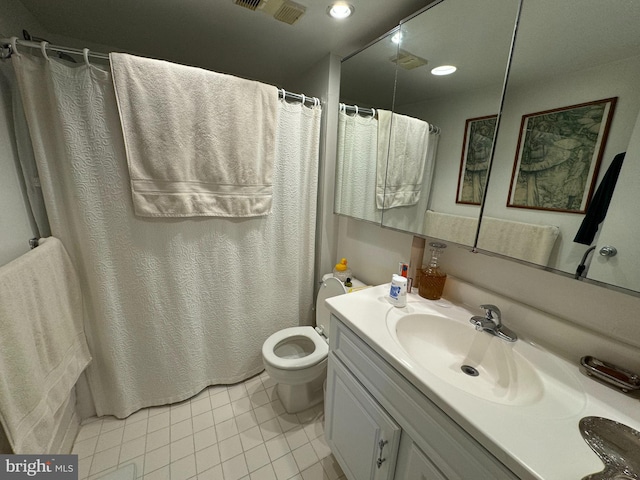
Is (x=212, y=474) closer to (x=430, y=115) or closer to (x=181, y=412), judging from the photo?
(x=181, y=412)

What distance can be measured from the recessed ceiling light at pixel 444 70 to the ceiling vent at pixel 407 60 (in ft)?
0.22

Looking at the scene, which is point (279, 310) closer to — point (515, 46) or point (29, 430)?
point (29, 430)

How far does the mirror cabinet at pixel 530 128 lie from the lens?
65cm

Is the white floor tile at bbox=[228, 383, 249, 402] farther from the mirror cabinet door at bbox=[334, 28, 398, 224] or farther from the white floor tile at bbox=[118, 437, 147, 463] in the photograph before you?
the mirror cabinet door at bbox=[334, 28, 398, 224]

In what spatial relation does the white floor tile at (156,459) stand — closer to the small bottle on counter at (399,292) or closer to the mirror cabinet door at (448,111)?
the small bottle on counter at (399,292)

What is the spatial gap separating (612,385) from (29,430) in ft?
5.84

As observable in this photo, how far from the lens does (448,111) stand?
1.03 metres

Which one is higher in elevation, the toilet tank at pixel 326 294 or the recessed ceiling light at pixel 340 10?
the recessed ceiling light at pixel 340 10

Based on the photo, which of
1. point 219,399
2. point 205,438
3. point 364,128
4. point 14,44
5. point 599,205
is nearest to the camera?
point 599,205

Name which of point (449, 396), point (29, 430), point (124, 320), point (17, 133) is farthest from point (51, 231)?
point (449, 396)

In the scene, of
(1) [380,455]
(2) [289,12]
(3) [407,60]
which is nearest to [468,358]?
(1) [380,455]

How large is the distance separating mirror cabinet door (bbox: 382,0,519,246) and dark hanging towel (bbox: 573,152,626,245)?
29cm

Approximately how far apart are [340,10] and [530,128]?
0.96m

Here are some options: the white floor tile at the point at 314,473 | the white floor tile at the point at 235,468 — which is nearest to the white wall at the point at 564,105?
the white floor tile at the point at 314,473
